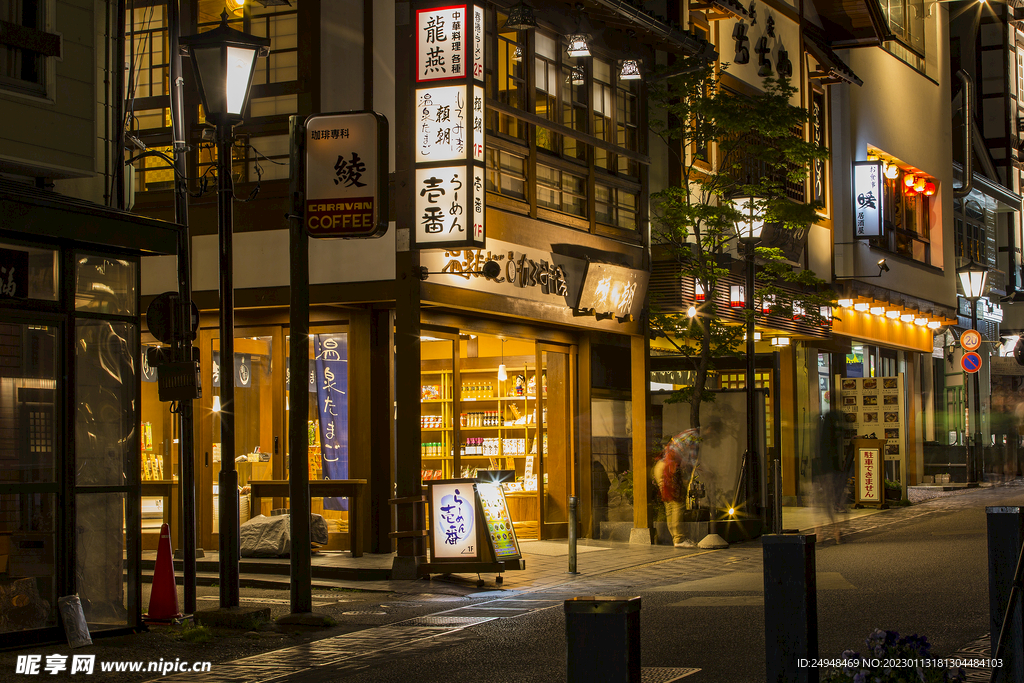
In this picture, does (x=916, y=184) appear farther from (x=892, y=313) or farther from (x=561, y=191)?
(x=561, y=191)

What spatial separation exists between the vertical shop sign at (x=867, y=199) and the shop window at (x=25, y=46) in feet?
78.5

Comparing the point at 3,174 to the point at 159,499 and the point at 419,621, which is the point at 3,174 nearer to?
the point at 419,621

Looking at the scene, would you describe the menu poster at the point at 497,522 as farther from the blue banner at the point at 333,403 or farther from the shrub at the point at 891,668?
the shrub at the point at 891,668

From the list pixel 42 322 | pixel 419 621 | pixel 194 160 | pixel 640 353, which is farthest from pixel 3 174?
pixel 640 353

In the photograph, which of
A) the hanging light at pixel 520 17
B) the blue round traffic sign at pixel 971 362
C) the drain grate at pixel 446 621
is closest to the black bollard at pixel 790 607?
the drain grate at pixel 446 621

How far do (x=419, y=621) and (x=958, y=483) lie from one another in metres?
26.1

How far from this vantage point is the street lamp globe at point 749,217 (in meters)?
20.2

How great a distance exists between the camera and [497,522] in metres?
14.9

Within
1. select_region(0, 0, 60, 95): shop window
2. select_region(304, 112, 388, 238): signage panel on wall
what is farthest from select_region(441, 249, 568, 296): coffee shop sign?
select_region(0, 0, 60, 95): shop window

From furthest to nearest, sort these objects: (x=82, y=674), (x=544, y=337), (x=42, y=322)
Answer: (x=544, y=337) < (x=42, y=322) < (x=82, y=674)

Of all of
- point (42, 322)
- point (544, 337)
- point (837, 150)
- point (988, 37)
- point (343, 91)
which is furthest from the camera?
point (988, 37)

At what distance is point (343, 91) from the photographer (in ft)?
53.2

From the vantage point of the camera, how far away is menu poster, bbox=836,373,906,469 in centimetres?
2677

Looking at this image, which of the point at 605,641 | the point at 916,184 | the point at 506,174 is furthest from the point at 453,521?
the point at 916,184
